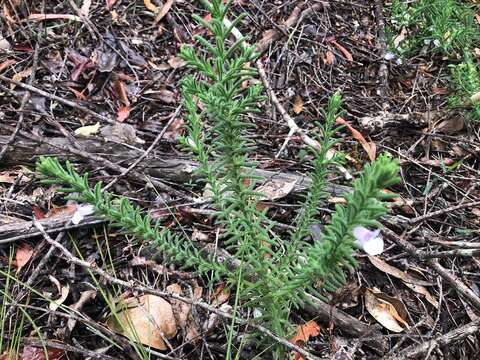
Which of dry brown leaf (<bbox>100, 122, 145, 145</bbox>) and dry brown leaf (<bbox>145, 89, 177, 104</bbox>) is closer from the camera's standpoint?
dry brown leaf (<bbox>100, 122, 145, 145</bbox>)

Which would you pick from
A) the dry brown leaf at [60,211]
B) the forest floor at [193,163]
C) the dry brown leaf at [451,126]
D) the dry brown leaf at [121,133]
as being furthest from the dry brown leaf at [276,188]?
the dry brown leaf at [451,126]

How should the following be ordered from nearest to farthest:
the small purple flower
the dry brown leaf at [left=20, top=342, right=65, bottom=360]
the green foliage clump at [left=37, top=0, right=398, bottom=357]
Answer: the green foliage clump at [left=37, top=0, right=398, bottom=357] < the small purple flower < the dry brown leaf at [left=20, top=342, right=65, bottom=360]

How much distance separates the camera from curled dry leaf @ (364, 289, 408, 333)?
6.53ft

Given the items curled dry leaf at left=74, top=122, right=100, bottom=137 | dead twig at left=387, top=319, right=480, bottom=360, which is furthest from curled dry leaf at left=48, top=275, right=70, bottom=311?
dead twig at left=387, top=319, right=480, bottom=360

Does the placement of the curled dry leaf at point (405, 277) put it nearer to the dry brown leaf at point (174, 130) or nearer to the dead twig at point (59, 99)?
the dry brown leaf at point (174, 130)

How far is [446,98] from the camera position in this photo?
2977 mm

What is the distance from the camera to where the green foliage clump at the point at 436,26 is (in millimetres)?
2932

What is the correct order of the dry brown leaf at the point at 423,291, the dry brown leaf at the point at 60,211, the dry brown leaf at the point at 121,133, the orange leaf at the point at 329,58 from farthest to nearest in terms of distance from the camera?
the orange leaf at the point at 329,58
the dry brown leaf at the point at 121,133
the dry brown leaf at the point at 60,211
the dry brown leaf at the point at 423,291

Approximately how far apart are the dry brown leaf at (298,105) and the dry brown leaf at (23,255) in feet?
5.05

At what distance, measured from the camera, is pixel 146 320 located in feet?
6.43

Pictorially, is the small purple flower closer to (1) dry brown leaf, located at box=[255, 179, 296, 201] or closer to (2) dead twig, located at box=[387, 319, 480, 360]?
(2) dead twig, located at box=[387, 319, 480, 360]

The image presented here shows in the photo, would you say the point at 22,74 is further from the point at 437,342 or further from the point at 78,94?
the point at 437,342

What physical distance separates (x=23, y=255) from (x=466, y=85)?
2.37 m

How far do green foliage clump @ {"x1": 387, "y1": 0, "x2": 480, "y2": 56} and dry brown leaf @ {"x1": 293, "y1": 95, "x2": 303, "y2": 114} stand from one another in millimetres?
754
